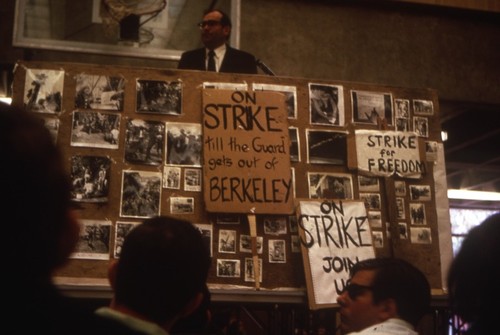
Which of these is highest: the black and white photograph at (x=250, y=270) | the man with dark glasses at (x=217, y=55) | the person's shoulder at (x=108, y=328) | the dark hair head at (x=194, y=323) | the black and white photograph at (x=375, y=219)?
the man with dark glasses at (x=217, y=55)

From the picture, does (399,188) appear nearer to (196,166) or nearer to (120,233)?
(196,166)

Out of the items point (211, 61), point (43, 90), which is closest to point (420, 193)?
point (211, 61)

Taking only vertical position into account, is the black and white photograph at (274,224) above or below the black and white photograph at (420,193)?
below

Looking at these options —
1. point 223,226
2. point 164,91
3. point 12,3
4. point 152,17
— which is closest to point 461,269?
point 223,226

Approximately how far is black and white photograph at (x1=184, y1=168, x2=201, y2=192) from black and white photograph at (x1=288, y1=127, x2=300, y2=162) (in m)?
0.62

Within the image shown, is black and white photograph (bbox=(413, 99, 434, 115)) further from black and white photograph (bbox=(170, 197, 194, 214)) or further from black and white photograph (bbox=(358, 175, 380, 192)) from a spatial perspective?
black and white photograph (bbox=(170, 197, 194, 214))

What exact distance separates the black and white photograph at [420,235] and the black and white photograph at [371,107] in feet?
2.40

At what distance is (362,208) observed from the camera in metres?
4.37

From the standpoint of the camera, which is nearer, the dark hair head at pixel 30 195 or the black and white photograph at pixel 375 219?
the dark hair head at pixel 30 195

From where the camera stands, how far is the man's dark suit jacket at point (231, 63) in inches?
207

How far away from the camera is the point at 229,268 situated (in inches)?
162

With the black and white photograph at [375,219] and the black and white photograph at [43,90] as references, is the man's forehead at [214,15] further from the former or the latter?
the black and white photograph at [375,219]

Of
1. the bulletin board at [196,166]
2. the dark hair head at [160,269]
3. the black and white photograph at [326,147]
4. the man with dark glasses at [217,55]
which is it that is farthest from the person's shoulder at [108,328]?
the man with dark glasses at [217,55]

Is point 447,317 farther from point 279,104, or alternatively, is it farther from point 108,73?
point 108,73
